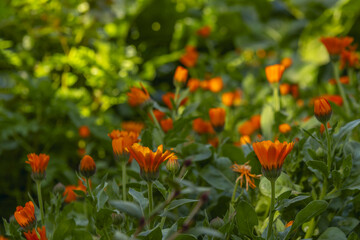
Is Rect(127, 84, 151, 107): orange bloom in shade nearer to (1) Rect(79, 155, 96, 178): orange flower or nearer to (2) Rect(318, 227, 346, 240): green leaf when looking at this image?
(1) Rect(79, 155, 96, 178): orange flower

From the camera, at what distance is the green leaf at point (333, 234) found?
2.18 feet

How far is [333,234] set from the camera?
0.68 meters

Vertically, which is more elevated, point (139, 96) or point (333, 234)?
point (139, 96)

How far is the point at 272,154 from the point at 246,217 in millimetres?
117

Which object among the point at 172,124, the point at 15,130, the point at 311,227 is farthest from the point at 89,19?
the point at 311,227

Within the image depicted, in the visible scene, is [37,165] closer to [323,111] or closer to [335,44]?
[323,111]

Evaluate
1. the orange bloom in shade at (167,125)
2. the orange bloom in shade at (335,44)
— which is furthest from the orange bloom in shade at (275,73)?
the orange bloom in shade at (167,125)

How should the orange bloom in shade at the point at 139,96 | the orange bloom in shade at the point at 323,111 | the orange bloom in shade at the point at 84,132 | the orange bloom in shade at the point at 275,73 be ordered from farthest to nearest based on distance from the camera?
the orange bloom in shade at the point at 84,132, the orange bloom in shade at the point at 275,73, the orange bloom in shade at the point at 139,96, the orange bloom in shade at the point at 323,111

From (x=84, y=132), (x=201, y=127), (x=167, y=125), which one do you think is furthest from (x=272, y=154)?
(x=84, y=132)

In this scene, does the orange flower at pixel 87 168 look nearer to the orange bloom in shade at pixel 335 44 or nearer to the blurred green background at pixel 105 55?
the blurred green background at pixel 105 55

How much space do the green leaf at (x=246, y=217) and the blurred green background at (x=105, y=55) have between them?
27.9 inches

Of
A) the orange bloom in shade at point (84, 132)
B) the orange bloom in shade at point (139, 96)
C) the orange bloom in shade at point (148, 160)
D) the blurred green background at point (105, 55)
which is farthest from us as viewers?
the blurred green background at point (105, 55)

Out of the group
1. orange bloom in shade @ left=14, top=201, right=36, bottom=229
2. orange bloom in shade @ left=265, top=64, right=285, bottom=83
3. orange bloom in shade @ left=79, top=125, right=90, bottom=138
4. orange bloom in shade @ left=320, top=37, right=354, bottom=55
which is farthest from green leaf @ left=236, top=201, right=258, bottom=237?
orange bloom in shade @ left=79, top=125, right=90, bottom=138

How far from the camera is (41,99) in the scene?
61.6 inches
